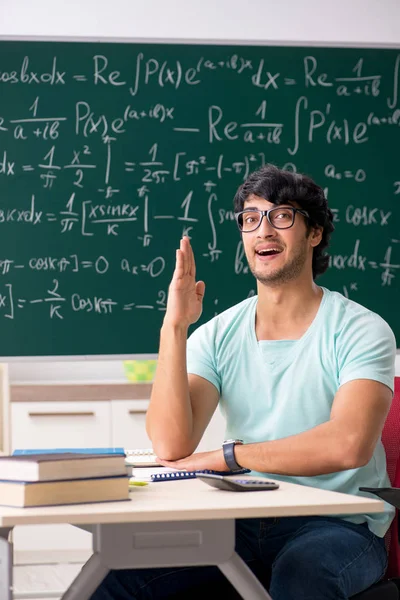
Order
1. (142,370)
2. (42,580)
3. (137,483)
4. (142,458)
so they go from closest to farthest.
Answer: (137,483) < (142,458) < (42,580) < (142,370)

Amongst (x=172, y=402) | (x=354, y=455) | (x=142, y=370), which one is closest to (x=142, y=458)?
(x=172, y=402)

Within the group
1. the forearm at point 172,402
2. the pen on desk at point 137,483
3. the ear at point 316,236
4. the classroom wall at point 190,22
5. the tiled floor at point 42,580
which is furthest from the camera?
the classroom wall at point 190,22

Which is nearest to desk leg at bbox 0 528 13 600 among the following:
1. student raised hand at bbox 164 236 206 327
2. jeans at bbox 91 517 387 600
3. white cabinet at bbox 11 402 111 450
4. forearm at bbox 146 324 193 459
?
jeans at bbox 91 517 387 600

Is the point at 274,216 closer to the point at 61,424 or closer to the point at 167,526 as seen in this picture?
the point at 167,526

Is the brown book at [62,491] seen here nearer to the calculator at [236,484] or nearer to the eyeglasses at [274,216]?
the calculator at [236,484]

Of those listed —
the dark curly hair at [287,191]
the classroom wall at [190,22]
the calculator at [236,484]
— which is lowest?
the calculator at [236,484]

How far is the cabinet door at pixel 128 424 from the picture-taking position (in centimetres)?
372

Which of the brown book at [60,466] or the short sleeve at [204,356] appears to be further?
the short sleeve at [204,356]

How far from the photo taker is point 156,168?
156 inches

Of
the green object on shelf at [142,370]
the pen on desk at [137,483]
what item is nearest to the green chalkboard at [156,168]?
the green object on shelf at [142,370]

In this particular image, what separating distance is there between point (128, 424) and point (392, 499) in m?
2.13

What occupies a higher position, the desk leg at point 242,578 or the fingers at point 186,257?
the fingers at point 186,257

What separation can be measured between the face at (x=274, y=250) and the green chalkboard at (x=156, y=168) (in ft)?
5.77

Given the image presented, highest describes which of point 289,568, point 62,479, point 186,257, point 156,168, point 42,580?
point 156,168
